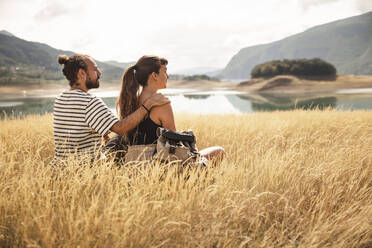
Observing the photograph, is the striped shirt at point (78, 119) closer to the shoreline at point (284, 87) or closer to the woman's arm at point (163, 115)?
the woman's arm at point (163, 115)

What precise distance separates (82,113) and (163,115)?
838 millimetres

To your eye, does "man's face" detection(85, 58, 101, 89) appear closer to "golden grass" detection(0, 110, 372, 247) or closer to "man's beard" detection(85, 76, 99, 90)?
"man's beard" detection(85, 76, 99, 90)

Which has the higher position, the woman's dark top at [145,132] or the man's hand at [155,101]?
the man's hand at [155,101]

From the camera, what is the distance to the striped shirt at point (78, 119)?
2.52 metres

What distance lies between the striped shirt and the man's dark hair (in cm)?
18

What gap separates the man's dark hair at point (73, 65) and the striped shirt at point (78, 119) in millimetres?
175

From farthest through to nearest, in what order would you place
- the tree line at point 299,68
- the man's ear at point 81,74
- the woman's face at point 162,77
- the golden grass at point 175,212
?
the tree line at point 299,68 < the woman's face at point 162,77 < the man's ear at point 81,74 < the golden grass at point 175,212

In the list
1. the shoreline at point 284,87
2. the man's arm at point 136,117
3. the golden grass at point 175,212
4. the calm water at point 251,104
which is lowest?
the golden grass at point 175,212

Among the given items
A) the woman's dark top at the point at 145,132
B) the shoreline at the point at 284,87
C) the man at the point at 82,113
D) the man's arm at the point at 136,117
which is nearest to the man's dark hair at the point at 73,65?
the man at the point at 82,113

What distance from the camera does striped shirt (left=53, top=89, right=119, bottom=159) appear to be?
2518 millimetres

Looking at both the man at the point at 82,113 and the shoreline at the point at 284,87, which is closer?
the man at the point at 82,113

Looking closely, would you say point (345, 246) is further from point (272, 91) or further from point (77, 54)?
point (272, 91)

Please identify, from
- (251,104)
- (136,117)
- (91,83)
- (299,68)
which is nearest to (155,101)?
(136,117)

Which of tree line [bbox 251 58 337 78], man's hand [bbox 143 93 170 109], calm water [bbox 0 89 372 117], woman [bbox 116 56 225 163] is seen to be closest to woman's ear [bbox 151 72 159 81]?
woman [bbox 116 56 225 163]
